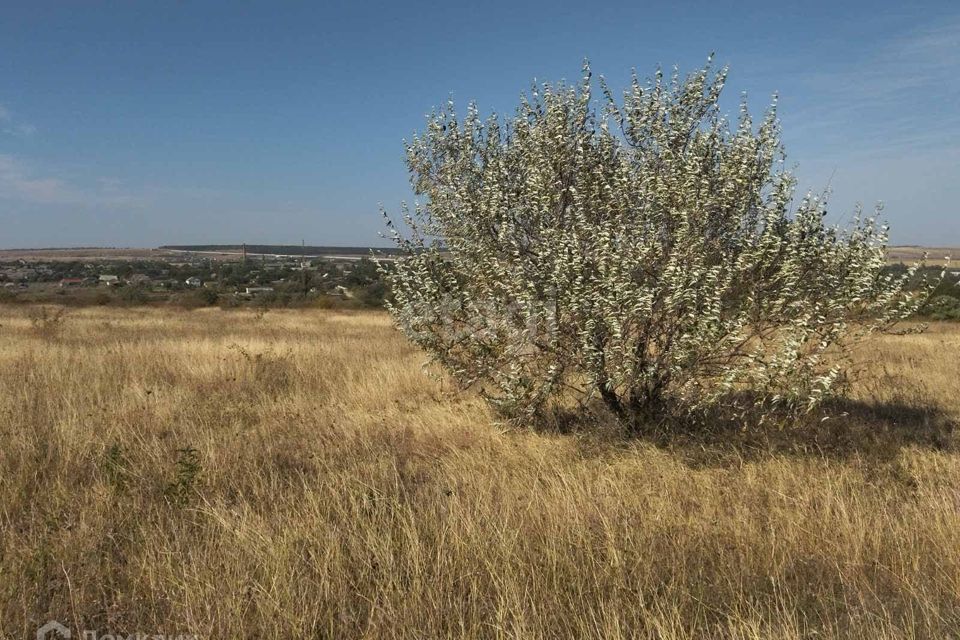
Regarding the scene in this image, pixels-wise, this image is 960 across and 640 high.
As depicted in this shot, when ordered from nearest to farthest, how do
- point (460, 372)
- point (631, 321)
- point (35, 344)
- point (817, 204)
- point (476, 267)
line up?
1. point (631, 321)
2. point (817, 204)
3. point (476, 267)
4. point (460, 372)
5. point (35, 344)

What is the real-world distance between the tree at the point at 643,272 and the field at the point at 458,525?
96cm

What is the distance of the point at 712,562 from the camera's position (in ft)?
13.6

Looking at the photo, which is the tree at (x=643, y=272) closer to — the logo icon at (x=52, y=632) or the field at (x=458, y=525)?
the field at (x=458, y=525)

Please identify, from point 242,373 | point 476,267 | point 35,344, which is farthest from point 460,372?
point 35,344

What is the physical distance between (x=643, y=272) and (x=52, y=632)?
5.56 m

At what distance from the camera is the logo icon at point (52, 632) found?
3178mm

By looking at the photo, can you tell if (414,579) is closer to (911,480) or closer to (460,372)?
(460,372)

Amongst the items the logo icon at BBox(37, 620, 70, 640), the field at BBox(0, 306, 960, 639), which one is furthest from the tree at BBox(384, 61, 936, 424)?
the logo icon at BBox(37, 620, 70, 640)

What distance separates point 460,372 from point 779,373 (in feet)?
12.1

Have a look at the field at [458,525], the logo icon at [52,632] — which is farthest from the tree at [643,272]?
the logo icon at [52,632]

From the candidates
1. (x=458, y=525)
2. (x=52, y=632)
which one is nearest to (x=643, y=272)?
(x=458, y=525)

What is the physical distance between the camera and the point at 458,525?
4379mm

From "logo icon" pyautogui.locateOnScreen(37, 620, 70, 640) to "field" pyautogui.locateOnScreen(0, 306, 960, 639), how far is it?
6 centimetres

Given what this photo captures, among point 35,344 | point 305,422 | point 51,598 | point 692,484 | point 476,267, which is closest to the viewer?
point 51,598
